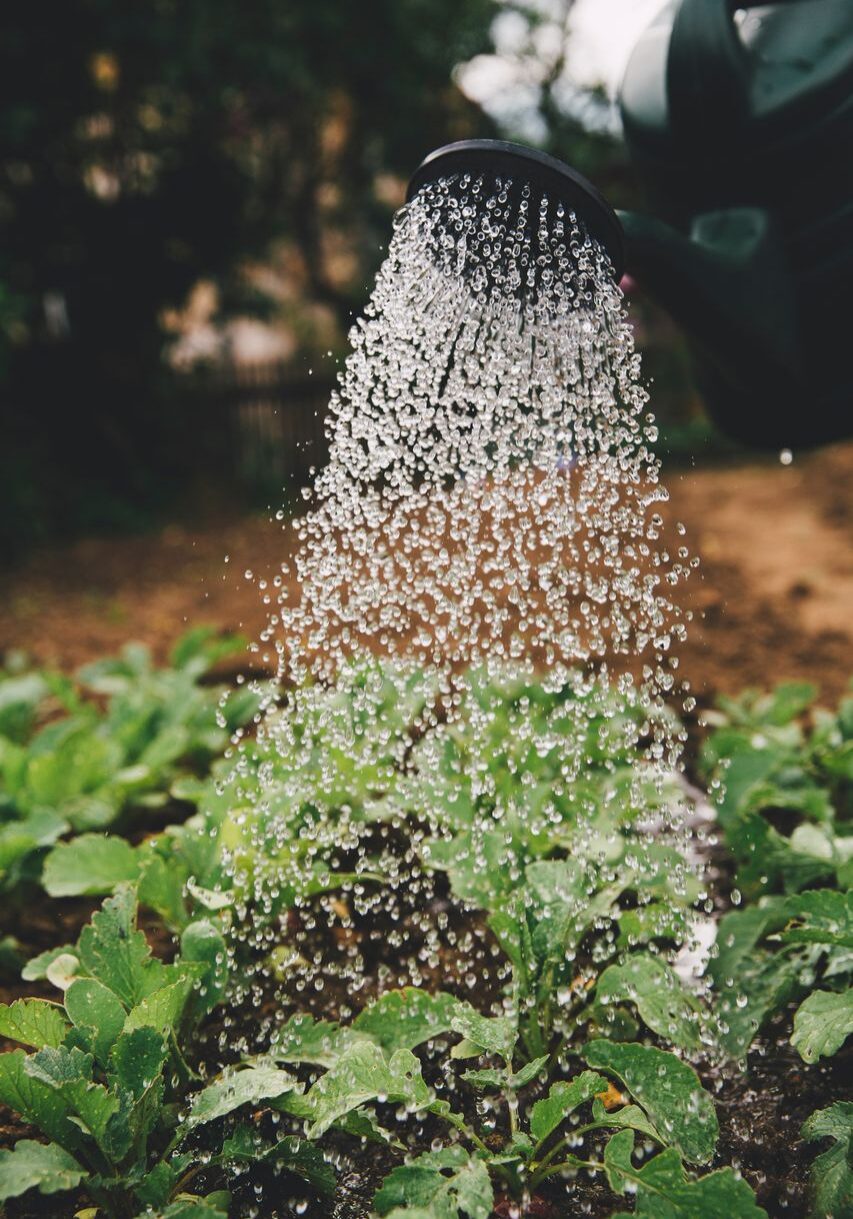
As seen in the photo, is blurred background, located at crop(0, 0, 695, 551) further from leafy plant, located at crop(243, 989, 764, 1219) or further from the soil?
leafy plant, located at crop(243, 989, 764, 1219)

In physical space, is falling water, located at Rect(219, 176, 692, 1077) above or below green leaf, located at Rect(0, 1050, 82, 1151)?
above

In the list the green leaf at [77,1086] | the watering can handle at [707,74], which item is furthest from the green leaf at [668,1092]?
the watering can handle at [707,74]

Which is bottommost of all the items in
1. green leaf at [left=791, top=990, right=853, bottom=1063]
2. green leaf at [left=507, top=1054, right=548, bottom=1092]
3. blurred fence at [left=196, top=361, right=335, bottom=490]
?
green leaf at [left=507, top=1054, right=548, bottom=1092]

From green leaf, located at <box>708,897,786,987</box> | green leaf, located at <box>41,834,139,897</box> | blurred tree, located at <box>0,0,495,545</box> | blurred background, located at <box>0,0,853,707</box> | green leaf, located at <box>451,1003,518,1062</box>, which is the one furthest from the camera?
blurred tree, located at <box>0,0,495,545</box>

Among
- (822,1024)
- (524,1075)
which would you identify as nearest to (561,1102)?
(524,1075)

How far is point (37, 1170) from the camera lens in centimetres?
126

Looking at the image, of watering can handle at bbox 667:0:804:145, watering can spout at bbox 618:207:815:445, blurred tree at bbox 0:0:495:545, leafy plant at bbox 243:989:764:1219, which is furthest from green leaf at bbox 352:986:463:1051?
blurred tree at bbox 0:0:495:545

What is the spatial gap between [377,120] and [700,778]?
8.28 metres

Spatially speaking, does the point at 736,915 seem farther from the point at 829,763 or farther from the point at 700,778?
the point at 700,778

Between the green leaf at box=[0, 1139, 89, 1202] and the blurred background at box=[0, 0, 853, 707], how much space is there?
10.7 ft

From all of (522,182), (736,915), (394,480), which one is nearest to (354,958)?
(736,915)

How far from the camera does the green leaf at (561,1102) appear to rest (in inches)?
52.2

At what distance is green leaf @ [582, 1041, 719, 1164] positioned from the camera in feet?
4.38

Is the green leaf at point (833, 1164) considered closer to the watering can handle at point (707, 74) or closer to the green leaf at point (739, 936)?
the green leaf at point (739, 936)
